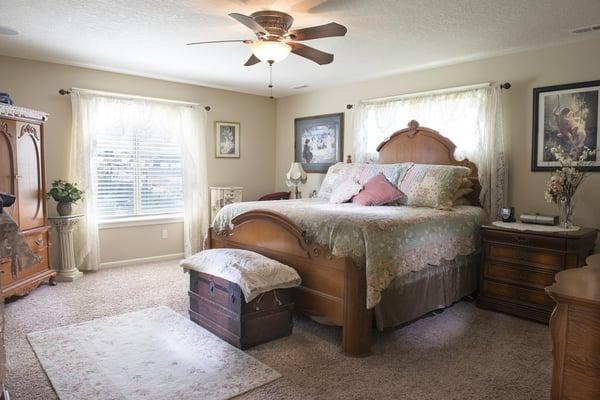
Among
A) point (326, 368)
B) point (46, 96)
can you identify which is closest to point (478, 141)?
point (326, 368)

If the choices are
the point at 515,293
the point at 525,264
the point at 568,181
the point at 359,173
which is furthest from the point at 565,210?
the point at 359,173

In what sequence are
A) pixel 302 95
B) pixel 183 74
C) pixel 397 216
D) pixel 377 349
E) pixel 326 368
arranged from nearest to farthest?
pixel 326 368 → pixel 377 349 → pixel 397 216 → pixel 183 74 → pixel 302 95

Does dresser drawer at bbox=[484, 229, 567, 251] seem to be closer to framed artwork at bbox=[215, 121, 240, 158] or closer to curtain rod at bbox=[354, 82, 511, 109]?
curtain rod at bbox=[354, 82, 511, 109]

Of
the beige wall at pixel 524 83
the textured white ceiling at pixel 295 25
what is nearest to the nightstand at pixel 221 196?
the textured white ceiling at pixel 295 25

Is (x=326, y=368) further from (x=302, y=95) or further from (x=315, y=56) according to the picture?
(x=302, y=95)

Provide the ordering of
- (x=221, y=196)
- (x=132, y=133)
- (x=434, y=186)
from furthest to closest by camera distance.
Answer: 1. (x=221, y=196)
2. (x=132, y=133)
3. (x=434, y=186)

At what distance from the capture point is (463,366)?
8.58 feet

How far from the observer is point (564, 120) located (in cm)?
376

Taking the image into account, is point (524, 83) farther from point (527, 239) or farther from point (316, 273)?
point (316, 273)

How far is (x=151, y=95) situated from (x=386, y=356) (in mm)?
4384

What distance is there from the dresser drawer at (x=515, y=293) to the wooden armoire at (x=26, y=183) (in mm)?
3979

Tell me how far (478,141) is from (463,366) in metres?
2.52

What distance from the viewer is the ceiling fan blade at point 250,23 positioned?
2603 mm

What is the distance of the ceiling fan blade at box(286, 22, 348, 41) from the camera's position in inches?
111
